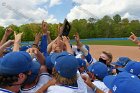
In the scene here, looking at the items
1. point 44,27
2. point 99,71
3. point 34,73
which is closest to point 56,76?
point 34,73

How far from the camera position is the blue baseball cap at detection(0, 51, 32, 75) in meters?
3.63

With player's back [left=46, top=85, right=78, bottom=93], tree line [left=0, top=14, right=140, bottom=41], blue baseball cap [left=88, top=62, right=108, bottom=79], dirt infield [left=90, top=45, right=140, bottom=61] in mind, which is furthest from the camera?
tree line [left=0, top=14, right=140, bottom=41]

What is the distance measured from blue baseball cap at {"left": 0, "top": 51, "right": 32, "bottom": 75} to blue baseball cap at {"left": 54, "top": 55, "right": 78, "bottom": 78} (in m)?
0.48

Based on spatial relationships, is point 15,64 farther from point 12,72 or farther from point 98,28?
point 98,28

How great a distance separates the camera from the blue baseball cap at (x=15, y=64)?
3633 millimetres

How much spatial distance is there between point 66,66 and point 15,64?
0.73 metres

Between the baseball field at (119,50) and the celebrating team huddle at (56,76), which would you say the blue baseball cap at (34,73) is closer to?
the celebrating team huddle at (56,76)

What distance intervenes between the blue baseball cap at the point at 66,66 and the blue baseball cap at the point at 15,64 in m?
0.48

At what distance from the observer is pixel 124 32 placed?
8900 cm

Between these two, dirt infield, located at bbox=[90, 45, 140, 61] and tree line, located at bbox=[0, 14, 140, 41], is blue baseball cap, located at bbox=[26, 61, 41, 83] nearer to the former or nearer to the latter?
dirt infield, located at bbox=[90, 45, 140, 61]

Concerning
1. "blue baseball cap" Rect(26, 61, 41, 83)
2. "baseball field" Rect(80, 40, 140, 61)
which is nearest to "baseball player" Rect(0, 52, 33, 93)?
"blue baseball cap" Rect(26, 61, 41, 83)

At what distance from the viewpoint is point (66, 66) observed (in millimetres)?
4109

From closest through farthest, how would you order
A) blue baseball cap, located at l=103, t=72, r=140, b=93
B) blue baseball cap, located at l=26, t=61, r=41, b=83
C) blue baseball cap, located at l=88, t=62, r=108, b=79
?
blue baseball cap, located at l=103, t=72, r=140, b=93, blue baseball cap, located at l=26, t=61, r=41, b=83, blue baseball cap, located at l=88, t=62, r=108, b=79

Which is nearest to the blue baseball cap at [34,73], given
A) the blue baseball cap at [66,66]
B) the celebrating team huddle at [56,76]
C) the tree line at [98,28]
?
the celebrating team huddle at [56,76]
